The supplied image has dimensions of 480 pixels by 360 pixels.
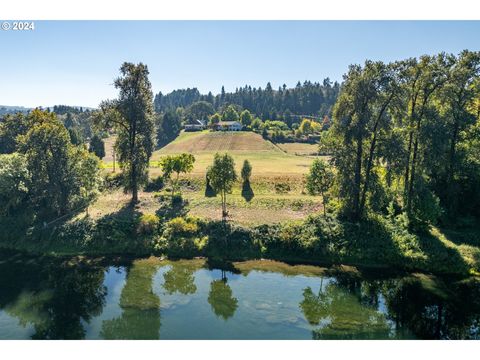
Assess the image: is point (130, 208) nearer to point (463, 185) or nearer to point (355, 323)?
point (355, 323)

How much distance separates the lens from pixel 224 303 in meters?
25.6

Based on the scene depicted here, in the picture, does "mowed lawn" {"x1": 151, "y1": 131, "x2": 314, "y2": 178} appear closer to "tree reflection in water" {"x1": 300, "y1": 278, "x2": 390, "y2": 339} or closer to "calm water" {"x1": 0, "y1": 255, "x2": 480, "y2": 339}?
"calm water" {"x1": 0, "y1": 255, "x2": 480, "y2": 339}

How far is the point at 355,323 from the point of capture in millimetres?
22953

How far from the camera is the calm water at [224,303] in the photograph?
2203 centimetres

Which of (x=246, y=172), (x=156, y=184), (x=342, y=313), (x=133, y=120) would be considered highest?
(x=133, y=120)

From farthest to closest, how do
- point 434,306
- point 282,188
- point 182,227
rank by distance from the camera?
point 282,188 → point 182,227 → point 434,306

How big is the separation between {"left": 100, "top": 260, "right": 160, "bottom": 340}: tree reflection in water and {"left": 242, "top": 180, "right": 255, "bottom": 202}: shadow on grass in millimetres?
18077

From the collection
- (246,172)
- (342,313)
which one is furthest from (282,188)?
(342,313)

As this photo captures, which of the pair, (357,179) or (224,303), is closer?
(224,303)

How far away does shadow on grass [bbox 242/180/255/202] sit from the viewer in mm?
46378

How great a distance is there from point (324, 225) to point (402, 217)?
807 centimetres

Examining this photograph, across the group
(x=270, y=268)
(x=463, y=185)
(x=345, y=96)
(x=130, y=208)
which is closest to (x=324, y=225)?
(x=270, y=268)

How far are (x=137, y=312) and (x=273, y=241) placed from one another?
589 inches

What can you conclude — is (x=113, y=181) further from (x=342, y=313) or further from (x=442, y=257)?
(x=442, y=257)
